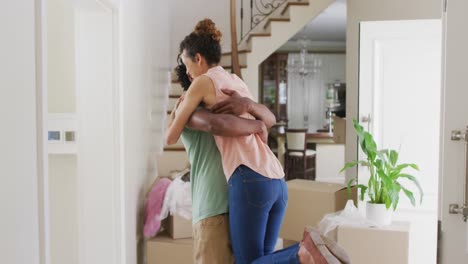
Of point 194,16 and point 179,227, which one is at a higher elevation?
point 194,16

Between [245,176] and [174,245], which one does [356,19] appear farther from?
[245,176]

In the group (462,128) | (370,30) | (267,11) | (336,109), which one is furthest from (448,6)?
(336,109)

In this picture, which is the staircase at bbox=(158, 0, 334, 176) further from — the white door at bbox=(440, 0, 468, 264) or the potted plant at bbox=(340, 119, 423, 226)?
the white door at bbox=(440, 0, 468, 264)

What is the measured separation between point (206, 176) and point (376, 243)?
1.41 metres

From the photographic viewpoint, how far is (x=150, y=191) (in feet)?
11.8

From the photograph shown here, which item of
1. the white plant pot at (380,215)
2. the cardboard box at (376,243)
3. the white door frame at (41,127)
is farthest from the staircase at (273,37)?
the white door frame at (41,127)

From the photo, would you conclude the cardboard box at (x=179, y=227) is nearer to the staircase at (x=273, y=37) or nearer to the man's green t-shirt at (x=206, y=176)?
the man's green t-shirt at (x=206, y=176)

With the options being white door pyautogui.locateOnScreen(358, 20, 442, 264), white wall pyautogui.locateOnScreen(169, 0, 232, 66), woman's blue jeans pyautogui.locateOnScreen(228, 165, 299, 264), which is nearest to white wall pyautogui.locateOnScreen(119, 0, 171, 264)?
woman's blue jeans pyautogui.locateOnScreen(228, 165, 299, 264)

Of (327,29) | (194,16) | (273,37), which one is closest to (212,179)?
(273,37)

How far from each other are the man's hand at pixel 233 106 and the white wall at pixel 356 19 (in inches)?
93.2

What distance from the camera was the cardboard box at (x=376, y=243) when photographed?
9.73 ft

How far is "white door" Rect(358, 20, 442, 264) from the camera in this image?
3646 mm

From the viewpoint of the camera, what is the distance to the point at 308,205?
3537 mm

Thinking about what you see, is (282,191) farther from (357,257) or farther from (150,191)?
(150,191)
